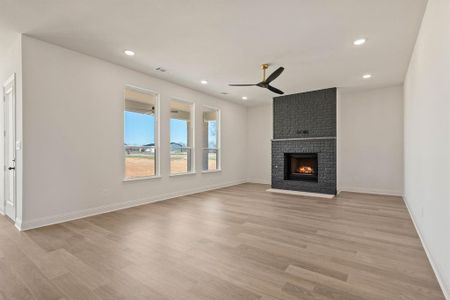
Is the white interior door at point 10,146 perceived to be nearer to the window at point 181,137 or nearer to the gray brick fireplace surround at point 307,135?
the window at point 181,137

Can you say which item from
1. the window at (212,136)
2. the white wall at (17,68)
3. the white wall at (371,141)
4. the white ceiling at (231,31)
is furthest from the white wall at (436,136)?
the window at (212,136)

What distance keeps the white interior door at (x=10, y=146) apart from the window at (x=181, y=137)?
297 centimetres

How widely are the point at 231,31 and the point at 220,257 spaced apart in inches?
119

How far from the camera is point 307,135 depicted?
21.7 ft

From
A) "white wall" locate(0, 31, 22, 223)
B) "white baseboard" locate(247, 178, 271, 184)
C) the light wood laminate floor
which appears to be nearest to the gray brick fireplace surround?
"white baseboard" locate(247, 178, 271, 184)

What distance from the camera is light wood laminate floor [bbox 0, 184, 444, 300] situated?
1.91 metres

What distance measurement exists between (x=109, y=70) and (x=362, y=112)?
658 cm

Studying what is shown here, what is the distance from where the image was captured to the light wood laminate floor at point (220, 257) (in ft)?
6.26

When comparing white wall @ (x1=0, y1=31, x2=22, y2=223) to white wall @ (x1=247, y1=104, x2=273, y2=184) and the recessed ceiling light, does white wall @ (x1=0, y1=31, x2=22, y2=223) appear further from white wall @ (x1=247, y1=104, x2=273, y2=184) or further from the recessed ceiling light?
white wall @ (x1=247, y1=104, x2=273, y2=184)

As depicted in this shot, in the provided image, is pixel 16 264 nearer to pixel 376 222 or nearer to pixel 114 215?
pixel 114 215

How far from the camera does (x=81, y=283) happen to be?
2.01m

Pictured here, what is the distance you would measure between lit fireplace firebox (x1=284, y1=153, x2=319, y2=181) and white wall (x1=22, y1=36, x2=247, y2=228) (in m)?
3.97

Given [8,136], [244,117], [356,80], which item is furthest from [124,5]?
[244,117]

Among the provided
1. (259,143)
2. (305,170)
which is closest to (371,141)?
(305,170)
